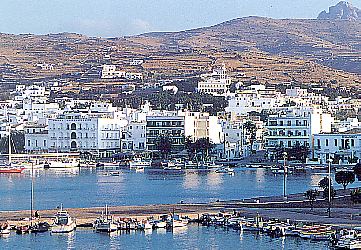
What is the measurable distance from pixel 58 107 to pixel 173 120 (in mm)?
29818

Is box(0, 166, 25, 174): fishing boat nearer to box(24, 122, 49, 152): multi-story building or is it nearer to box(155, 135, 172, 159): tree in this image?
box(155, 135, 172, 159): tree

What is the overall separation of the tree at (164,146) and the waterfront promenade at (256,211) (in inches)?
1589

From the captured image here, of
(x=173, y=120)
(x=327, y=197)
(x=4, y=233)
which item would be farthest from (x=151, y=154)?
(x=4, y=233)

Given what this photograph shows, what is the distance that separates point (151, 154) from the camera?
8994 centimetres

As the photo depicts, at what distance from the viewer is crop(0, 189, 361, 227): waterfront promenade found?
133 feet

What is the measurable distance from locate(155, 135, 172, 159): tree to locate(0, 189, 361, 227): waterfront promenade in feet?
132

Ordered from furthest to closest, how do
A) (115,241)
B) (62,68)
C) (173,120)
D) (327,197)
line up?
(62,68)
(173,120)
(327,197)
(115,241)

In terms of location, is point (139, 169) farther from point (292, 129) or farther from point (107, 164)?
point (292, 129)

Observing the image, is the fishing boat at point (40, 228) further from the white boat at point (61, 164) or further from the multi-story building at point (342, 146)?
the white boat at point (61, 164)

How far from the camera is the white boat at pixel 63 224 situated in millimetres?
39188

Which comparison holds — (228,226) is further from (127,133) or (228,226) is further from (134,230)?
(127,133)

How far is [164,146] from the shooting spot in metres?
87.9

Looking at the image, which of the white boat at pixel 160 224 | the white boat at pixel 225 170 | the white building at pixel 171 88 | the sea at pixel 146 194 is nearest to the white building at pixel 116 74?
the white building at pixel 171 88

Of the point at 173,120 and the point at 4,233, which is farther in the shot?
the point at 173,120
